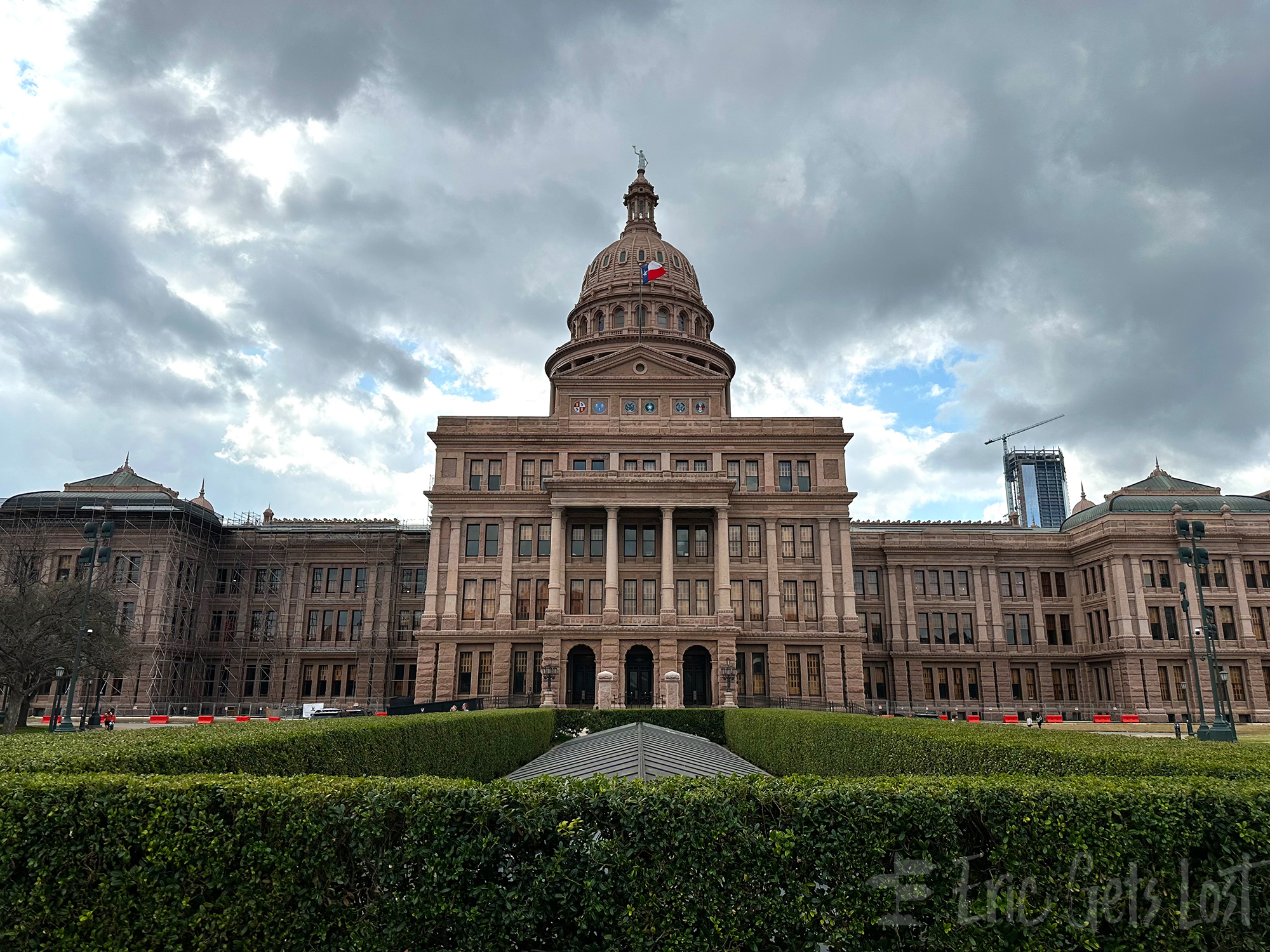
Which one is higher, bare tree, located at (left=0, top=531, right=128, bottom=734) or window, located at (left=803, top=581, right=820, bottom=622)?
window, located at (left=803, top=581, right=820, bottom=622)

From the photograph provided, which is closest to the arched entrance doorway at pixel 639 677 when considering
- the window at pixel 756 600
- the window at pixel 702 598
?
the window at pixel 702 598

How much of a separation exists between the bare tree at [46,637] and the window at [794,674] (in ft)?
129

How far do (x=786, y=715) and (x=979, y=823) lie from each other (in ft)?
61.0

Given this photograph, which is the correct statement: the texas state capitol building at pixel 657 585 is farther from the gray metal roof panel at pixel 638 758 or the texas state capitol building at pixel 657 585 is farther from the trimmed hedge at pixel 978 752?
the trimmed hedge at pixel 978 752

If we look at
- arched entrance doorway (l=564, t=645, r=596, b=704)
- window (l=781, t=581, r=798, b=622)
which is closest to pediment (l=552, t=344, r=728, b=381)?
window (l=781, t=581, r=798, b=622)

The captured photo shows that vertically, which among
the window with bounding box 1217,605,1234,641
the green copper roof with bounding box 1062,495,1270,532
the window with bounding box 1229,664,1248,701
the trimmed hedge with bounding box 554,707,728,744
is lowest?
the trimmed hedge with bounding box 554,707,728,744

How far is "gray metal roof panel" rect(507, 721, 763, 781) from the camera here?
13.3m

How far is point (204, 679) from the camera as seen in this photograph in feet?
206

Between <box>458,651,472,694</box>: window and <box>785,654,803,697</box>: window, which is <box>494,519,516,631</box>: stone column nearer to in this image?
<box>458,651,472,694</box>: window

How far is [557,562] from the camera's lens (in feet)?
177

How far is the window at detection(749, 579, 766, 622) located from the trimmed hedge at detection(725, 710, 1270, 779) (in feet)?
101

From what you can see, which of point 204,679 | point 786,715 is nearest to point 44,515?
point 204,679

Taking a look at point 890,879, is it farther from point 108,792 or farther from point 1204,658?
point 1204,658

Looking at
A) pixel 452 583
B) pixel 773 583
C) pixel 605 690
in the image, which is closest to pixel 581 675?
pixel 605 690
